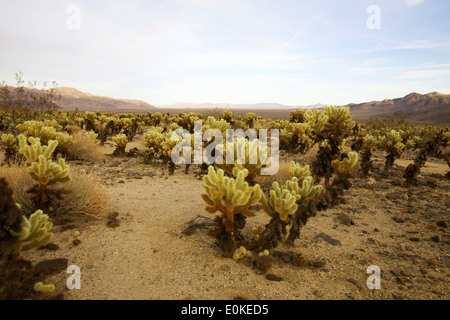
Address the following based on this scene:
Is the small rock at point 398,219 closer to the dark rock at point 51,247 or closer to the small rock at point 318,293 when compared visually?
the small rock at point 318,293

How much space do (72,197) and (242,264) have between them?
2.96 meters

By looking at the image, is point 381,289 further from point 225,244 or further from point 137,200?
point 137,200

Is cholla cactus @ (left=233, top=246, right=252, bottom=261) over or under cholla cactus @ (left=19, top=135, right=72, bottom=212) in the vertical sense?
under

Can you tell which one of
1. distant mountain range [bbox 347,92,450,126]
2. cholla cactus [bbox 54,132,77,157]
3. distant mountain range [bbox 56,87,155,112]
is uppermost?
distant mountain range [bbox 56,87,155,112]

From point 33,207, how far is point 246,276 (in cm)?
326

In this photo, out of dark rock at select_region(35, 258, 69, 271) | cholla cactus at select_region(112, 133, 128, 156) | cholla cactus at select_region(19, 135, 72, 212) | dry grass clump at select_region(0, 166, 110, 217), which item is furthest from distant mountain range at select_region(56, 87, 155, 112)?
dark rock at select_region(35, 258, 69, 271)

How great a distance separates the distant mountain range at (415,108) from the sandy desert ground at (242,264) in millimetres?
49137

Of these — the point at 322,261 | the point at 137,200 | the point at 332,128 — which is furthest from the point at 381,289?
the point at 137,200

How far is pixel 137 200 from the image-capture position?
4758 millimetres

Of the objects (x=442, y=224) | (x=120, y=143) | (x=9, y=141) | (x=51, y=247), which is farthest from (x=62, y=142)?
(x=442, y=224)

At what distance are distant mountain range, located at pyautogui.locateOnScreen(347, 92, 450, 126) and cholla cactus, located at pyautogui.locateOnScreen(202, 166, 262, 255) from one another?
51668mm

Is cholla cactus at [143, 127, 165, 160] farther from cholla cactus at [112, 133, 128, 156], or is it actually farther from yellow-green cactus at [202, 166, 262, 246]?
yellow-green cactus at [202, 166, 262, 246]

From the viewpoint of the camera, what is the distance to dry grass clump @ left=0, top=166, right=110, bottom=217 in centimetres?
359
